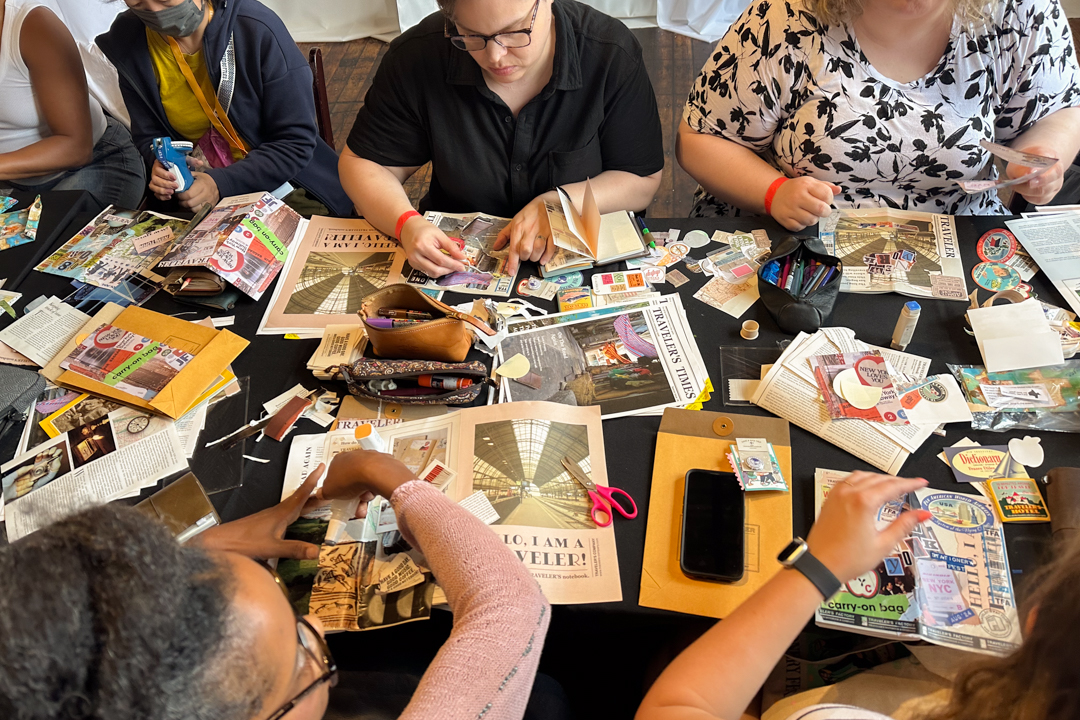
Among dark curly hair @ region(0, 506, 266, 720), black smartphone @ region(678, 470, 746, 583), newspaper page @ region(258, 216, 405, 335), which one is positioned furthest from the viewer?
newspaper page @ region(258, 216, 405, 335)

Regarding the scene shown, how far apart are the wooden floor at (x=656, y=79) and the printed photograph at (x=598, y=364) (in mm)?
1937

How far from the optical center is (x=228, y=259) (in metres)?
1.51

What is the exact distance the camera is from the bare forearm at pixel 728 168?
64.7 inches

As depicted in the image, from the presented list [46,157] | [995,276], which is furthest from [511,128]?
[46,157]

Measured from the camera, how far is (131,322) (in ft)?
4.86

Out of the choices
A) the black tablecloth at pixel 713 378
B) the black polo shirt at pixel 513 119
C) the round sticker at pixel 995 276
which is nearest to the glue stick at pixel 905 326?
the black tablecloth at pixel 713 378

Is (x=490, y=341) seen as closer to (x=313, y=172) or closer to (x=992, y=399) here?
(x=992, y=399)

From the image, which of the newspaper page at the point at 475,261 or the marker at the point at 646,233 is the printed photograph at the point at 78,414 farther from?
the marker at the point at 646,233

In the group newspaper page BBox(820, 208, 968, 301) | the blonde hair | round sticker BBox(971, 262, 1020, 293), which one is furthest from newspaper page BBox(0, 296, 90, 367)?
round sticker BBox(971, 262, 1020, 293)

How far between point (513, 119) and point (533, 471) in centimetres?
94

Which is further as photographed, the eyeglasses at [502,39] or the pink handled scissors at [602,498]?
the eyeglasses at [502,39]

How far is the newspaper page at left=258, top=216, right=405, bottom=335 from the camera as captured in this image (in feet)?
4.85

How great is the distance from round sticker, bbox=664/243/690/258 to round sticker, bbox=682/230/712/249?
0.01m

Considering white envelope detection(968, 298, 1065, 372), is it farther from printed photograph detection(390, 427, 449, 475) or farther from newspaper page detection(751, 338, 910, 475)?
printed photograph detection(390, 427, 449, 475)
